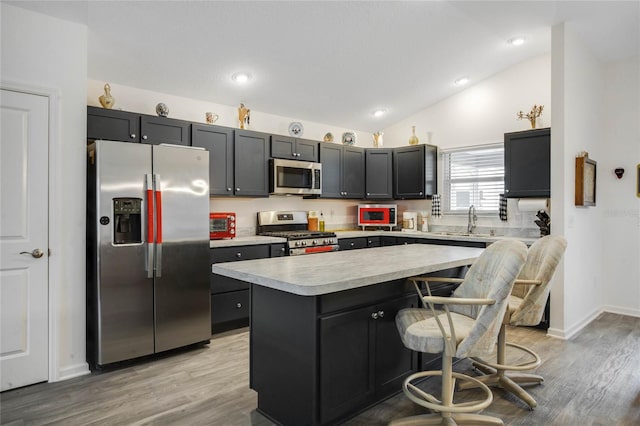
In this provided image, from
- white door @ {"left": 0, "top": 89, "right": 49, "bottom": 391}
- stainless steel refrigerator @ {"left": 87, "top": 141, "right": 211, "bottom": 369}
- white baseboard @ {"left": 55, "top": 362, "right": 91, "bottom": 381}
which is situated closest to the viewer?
white door @ {"left": 0, "top": 89, "right": 49, "bottom": 391}

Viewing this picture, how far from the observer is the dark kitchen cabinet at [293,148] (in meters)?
4.73

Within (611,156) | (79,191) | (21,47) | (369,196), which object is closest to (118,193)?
(79,191)

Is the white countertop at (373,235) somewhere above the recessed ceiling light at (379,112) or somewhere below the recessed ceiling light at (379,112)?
below

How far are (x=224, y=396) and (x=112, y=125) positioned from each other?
2.49 meters

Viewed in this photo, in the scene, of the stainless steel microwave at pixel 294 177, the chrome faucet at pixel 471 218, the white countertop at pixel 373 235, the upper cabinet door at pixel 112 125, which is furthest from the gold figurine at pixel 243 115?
the chrome faucet at pixel 471 218

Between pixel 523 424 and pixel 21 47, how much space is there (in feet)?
13.3

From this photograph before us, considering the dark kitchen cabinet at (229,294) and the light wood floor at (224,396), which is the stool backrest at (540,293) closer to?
the light wood floor at (224,396)

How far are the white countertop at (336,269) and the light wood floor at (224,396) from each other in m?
0.87

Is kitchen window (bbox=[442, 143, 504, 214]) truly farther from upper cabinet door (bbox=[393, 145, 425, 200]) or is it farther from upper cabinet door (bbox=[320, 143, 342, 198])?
upper cabinet door (bbox=[320, 143, 342, 198])

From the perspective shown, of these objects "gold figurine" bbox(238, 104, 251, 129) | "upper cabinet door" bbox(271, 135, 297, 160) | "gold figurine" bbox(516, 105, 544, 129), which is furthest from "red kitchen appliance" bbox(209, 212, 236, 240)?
"gold figurine" bbox(516, 105, 544, 129)

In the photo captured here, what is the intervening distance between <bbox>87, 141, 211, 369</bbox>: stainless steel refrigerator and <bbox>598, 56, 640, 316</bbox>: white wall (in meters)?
4.67

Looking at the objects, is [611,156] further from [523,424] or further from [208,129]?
[208,129]

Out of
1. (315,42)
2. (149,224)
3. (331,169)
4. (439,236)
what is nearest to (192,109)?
(315,42)

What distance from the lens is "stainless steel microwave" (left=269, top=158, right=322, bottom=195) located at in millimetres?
4665
